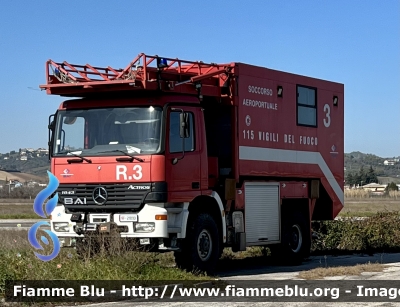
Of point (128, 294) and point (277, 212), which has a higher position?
point (277, 212)

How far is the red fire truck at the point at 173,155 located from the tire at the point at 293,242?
16cm

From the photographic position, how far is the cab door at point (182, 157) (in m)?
13.6

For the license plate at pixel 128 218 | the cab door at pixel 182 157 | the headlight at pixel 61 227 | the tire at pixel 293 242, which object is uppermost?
the cab door at pixel 182 157

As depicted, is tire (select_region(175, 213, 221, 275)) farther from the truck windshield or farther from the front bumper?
the truck windshield

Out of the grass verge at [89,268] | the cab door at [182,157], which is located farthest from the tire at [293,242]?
the grass verge at [89,268]

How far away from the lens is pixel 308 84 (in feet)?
59.3

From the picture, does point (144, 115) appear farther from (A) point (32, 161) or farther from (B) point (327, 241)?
(A) point (32, 161)

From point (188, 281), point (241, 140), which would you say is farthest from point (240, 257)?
point (188, 281)

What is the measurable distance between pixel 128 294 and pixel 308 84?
26.9 ft

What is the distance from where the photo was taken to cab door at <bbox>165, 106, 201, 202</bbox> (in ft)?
44.7

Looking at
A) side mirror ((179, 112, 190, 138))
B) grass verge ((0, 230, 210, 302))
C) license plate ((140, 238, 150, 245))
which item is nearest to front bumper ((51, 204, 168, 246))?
license plate ((140, 238, 150, 245))
